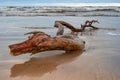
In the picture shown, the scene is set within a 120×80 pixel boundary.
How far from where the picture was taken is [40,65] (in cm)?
557

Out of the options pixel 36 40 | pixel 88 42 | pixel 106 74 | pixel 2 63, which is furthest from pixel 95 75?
pixel 88 42

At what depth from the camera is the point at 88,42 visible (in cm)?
831

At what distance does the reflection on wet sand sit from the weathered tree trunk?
0.69 ft

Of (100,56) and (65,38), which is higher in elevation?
(65,38)

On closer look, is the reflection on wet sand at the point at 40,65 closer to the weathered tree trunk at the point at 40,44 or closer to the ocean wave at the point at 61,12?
the weathered tree trunk at the point at 40,44

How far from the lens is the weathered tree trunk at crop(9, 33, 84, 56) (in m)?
5.67

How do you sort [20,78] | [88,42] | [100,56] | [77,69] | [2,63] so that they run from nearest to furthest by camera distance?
[20,78] < [77,69] < [2,63] < [100,56] < [88,42]

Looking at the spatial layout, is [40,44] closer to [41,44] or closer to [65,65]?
[41,44]

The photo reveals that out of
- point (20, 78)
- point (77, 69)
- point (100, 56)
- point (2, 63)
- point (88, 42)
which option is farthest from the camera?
point (88, 42)

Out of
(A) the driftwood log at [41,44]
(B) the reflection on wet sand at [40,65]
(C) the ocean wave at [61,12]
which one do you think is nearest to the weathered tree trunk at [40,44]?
(A) the driftwood log at [41,44]

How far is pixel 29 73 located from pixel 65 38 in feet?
5.64

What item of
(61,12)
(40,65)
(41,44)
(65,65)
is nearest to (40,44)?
(41,44)

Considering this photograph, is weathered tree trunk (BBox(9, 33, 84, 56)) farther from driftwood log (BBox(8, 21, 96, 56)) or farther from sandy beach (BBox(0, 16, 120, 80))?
sandy beach (BBox(0, 16, 120, 80))

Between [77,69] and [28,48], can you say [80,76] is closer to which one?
[77,69]
